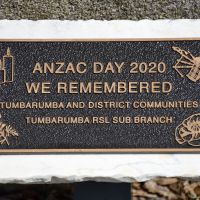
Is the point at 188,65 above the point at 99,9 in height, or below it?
below

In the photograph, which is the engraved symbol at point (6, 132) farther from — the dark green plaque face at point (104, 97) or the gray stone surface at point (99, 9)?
the gray stone surface at point (99, 9)

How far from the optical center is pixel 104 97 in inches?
124

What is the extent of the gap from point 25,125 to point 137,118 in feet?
2.25

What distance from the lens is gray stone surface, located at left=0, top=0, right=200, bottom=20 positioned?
3.30m

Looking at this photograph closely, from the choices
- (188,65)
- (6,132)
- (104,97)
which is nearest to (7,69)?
(6,132)

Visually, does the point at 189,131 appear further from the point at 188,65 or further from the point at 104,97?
the point at 104,97

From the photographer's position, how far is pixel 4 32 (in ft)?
10.4

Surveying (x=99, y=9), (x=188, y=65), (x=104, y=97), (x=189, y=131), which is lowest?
(x=189, y=131)

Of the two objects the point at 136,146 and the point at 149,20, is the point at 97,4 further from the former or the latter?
the point at 136,146

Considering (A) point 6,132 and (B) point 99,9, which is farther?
(B) point 99,9

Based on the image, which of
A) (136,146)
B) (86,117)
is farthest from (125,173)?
(86,117)

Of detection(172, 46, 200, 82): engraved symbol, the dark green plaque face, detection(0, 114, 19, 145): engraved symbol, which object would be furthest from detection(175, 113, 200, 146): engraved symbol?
detection(0, 114, 19, 145): engraved symbol

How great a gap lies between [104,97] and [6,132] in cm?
64

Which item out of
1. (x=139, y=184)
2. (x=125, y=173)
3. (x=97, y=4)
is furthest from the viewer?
(x=139, y=184)
